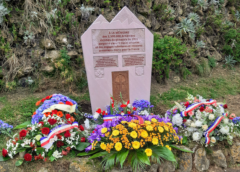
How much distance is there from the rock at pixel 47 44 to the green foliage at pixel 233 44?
5.79 m

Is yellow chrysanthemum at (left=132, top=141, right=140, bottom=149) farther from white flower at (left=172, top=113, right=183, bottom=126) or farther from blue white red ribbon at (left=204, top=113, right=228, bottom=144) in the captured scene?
blue white red ribbon at (left=204, top=113, right=228, bottom=144)

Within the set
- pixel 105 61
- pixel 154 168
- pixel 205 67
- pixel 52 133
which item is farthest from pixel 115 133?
pixel 205 67

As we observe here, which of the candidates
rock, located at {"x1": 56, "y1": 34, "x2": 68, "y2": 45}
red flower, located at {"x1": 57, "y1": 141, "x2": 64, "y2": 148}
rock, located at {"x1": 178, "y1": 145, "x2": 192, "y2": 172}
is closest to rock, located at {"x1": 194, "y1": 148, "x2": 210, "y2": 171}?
rock, located at {"x1": 178, "y1": 145, "x2": 192, "y2": 172}

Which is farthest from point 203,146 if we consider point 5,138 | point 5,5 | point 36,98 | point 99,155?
point 5,5

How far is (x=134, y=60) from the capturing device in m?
3.55

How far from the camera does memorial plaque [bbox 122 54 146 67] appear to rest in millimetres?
3506

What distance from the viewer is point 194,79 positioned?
18.1 feet

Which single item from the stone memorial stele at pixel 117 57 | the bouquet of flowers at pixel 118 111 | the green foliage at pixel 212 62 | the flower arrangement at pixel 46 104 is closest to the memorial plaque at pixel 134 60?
the stone memorial stele at pixel 117 57

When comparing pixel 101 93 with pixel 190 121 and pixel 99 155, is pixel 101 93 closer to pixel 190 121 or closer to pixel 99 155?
pixel 99 155

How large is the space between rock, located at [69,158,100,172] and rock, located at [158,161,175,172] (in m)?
0.91

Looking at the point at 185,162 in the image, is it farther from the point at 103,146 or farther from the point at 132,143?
the point at 103,146

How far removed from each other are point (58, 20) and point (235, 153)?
15.4 feet

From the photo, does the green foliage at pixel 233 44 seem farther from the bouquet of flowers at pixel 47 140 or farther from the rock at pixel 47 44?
the bouquet of flowers at pixel 47 140

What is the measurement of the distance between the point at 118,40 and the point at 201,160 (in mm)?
2472
